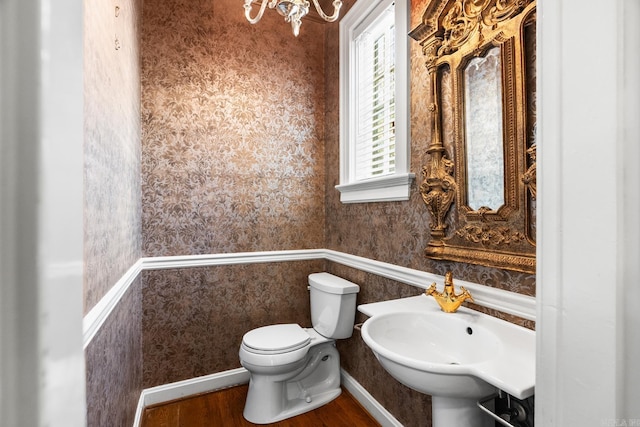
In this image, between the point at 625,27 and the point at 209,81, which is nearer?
the point at 625,27

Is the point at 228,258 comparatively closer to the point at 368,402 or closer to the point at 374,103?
the point at 368,402

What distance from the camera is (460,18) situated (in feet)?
4.14

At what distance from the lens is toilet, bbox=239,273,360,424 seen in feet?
5.79

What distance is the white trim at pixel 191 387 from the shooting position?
191cm

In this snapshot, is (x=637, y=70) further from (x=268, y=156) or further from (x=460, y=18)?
(x=268, y=156)

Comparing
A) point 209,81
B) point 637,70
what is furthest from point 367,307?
point 209,81

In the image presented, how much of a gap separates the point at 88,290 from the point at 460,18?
1636mm

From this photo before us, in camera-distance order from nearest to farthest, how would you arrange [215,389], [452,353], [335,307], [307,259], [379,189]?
[452,353] → [379,189] → [335,307] → [215,389] → [307,259]

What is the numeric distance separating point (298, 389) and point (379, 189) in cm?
140

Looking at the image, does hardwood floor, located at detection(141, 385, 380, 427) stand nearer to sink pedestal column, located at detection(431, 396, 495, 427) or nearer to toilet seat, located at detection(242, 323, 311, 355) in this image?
toilet seat, located at detection(242, 323, 311, 355)

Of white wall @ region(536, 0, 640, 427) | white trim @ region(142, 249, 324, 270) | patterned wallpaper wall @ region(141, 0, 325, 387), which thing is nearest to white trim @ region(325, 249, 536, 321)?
white trim @ region(142, 249, 324, 270)

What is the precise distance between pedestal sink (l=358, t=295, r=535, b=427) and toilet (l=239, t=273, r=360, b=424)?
628 millimetres

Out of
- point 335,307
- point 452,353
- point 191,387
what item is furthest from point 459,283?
point 191,387

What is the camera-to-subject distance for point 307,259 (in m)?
2.37
